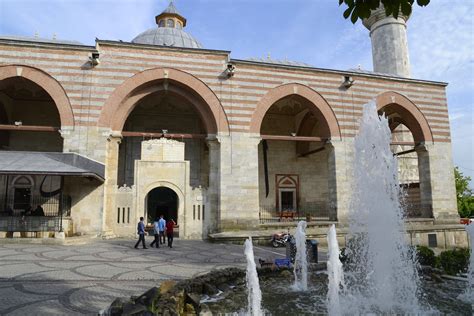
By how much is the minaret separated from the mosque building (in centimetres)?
354

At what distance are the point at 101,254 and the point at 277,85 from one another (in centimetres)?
1003

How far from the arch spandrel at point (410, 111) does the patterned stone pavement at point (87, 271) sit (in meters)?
10.6

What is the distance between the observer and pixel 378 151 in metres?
6.66

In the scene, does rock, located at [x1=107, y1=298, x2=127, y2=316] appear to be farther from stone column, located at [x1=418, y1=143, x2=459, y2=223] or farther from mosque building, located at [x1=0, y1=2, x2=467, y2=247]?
stone column, located at [x1=418, y1=143, x2=459, y2=223]

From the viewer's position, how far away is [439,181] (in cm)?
1706

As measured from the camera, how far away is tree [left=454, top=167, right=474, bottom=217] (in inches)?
1129

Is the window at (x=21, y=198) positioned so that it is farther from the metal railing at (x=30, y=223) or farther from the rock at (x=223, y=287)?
the rock at (x=223, y=287)

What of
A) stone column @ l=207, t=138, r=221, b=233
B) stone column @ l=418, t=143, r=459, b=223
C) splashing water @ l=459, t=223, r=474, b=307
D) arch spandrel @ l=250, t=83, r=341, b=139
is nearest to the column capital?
stone column @ l=207, t=138, r=221, b=233

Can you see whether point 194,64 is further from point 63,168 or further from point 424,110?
point 424,110

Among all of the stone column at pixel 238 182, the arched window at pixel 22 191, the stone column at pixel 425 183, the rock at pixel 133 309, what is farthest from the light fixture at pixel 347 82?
the arched window at pixel 22 191

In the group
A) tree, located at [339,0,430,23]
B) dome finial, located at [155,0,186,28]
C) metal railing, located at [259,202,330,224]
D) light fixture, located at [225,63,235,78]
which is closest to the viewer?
tree, located at [339,0,430,23]

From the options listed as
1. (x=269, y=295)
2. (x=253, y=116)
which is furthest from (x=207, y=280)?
(x=253, y=116)

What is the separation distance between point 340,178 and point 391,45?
1056 centimetres

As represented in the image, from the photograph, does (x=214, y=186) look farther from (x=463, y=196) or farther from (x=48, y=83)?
(x=463, y=196)
